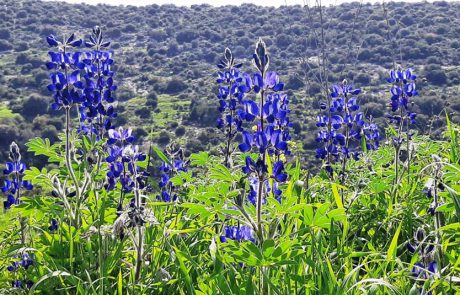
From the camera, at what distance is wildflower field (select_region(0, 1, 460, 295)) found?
2332 mm

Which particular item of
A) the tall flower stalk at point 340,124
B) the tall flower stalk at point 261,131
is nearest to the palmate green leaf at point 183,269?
the tall flower stalk at point 261,131

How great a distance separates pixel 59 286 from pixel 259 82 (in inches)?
62.1

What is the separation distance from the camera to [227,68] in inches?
185

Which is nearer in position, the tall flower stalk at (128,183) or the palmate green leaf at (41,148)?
the tall flower stalk at (128,183)

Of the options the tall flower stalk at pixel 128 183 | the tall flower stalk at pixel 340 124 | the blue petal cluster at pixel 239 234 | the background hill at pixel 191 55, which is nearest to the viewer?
the tall flower stalk at pixel 128 183

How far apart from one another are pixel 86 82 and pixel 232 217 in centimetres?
219

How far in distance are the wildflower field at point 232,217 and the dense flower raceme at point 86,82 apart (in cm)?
1

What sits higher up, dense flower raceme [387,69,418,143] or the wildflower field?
dense flower raceme [387,69,418,143]

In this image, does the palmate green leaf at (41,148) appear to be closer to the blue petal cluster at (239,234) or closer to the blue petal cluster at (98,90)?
the blue petal cluster at (98,90)

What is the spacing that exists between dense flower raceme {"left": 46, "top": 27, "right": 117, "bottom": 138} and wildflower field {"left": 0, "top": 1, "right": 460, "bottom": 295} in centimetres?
1

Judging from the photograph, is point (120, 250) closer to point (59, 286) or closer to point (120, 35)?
point (59, 286)

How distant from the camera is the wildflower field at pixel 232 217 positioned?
2.33 meters

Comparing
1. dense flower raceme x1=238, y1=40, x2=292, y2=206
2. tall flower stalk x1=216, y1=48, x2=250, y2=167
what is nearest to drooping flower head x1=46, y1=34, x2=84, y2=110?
tall flower stalk x1=216, y1=48, x2=250, y2=167

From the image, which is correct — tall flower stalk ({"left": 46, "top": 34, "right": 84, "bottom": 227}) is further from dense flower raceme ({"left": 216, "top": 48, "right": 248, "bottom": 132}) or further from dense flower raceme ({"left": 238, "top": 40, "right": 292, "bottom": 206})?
dense flower raceme ({"left": 238, "top": 40, "right": 292, "bottom": 206})
